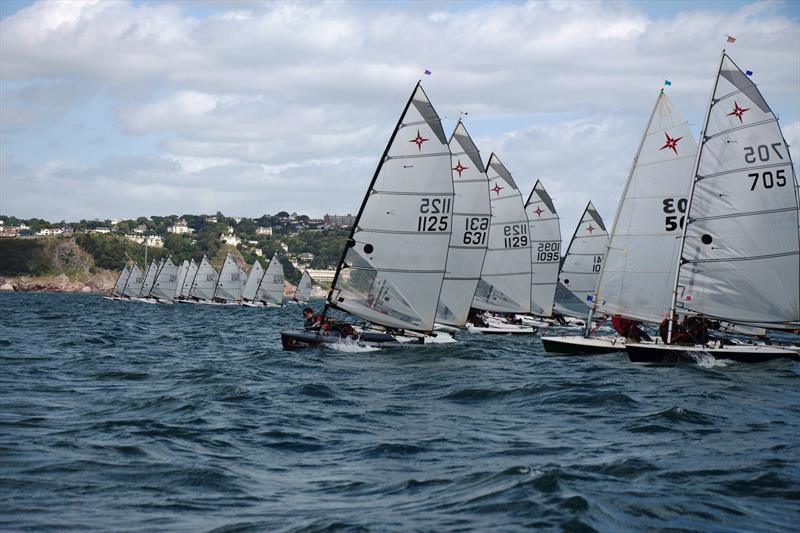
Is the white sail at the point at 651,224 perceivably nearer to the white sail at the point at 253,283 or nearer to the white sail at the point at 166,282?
the white sail at the point at 253,283

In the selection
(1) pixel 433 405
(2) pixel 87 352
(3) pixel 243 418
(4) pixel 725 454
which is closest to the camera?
(4) pixel 725 454

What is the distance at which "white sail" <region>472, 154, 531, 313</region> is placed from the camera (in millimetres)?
47875

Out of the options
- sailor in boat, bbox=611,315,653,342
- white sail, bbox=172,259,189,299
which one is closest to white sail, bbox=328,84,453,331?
sailor in boat, bbox=611,315,653,342

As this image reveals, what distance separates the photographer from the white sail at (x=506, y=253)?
47875 millimetres

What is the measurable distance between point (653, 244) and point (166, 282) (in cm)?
9327

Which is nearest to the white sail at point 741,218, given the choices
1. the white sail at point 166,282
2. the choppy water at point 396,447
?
the choppy water at point 396,447

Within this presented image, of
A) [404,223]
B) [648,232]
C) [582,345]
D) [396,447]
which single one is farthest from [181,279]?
[396,447]

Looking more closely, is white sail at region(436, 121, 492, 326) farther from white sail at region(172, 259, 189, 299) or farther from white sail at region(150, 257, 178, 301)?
white sail at region(172, 259, 189, 299)

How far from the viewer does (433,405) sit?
65.6 feet

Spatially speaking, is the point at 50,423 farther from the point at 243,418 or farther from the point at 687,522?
the point at 687,522

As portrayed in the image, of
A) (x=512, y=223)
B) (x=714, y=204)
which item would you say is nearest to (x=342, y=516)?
(x=714, y=204)

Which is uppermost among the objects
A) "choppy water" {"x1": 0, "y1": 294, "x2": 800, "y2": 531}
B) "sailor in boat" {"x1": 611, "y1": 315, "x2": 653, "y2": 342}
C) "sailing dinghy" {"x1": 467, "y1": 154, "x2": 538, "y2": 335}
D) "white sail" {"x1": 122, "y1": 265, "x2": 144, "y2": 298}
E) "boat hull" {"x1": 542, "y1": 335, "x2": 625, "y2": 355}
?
"sailing dinghy" {"x1": 467, "y1": 154, "x2": 538, "y2": 335}

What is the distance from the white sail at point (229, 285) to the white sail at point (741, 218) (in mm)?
88900

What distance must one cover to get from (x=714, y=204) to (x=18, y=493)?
23006 millimetres
